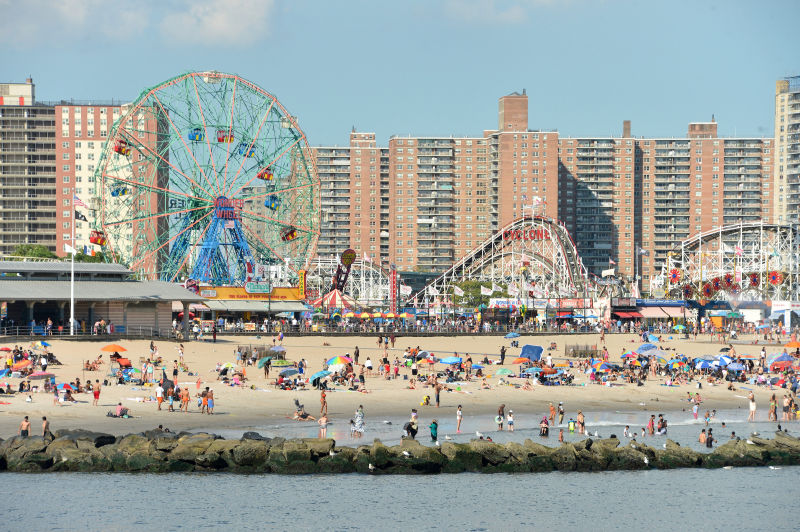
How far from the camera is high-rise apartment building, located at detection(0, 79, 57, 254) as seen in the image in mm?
154750

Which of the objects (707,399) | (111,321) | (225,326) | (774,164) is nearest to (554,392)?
(707,399)

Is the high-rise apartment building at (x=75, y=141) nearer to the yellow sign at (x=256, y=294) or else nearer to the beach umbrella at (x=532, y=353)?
the yellow sign at (x=256, y=294)

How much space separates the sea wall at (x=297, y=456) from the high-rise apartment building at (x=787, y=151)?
159 meters

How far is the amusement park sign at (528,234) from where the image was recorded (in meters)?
134

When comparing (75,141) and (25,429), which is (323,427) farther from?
(75,141)

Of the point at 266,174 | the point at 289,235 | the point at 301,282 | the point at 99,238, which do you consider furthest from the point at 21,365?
the point at 301,282

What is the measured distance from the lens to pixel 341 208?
640 feet

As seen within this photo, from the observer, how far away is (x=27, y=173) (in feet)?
511

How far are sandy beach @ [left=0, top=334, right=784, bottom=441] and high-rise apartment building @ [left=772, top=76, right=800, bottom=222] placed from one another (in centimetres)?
13004

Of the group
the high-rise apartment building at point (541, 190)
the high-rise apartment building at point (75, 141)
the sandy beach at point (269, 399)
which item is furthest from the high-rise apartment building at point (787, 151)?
the sandy beach at point (269, 399)

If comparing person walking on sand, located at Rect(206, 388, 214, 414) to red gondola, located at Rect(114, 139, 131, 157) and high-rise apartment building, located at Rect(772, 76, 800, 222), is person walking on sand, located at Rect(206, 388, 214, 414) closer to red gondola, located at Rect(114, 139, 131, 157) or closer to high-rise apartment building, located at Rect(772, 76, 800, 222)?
red gondola, located at Rect(114, 139, 131, 157)

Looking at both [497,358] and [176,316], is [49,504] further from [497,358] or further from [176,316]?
[176,316]

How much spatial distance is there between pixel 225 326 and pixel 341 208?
112367 millimetres

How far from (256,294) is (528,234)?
49.2 m
